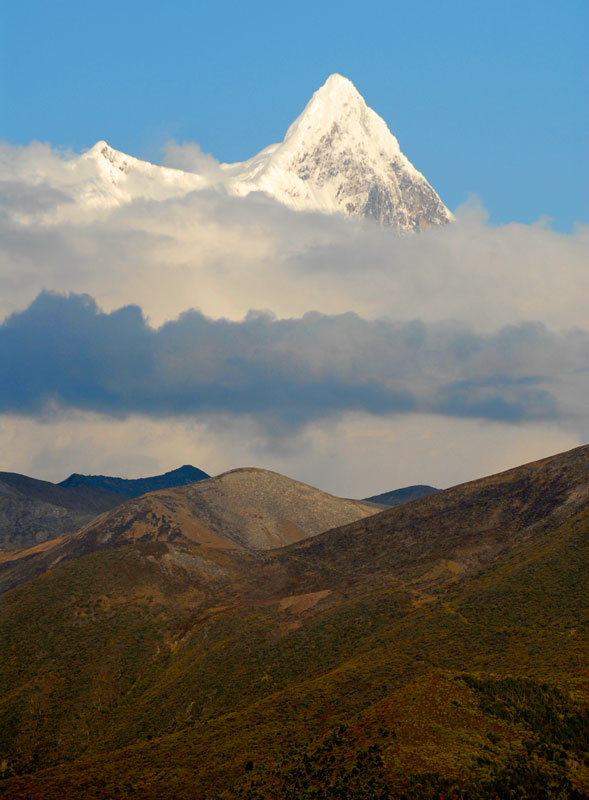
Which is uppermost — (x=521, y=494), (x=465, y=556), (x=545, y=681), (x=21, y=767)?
(x=521, y=494)

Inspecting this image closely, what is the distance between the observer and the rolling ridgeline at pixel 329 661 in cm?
6309

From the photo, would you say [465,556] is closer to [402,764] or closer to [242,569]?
[242,569]

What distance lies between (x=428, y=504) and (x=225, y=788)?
402ft

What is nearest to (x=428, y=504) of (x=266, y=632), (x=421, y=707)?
(x=266, y=632)

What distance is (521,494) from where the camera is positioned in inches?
6545

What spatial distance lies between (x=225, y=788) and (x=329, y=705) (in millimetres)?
21596

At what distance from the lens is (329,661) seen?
105750 mm

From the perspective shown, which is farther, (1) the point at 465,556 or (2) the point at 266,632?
(1) the point at 465,556

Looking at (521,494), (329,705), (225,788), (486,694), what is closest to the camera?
(225,788)

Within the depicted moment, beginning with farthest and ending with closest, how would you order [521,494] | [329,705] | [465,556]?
[521,494] < [465,556] < [329,705]

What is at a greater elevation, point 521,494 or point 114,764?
point 521,494

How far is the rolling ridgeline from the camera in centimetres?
6309

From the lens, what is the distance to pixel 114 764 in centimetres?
7600

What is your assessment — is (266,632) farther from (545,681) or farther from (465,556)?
(545,681)
